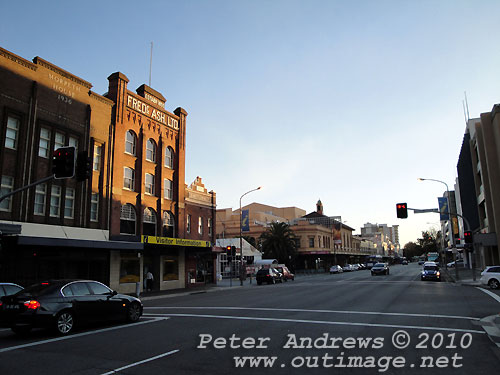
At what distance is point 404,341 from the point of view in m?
8.91

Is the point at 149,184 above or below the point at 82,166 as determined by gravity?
above

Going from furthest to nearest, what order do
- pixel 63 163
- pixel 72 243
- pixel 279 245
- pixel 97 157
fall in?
1. pixel 279 245
2. pixel 97 157
3. pixel 72 243
4. pixel 63 163

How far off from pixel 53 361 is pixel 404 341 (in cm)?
730

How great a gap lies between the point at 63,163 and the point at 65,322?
4918 mm

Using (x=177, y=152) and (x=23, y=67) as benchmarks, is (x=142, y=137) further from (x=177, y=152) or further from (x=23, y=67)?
(x=23, y=67)

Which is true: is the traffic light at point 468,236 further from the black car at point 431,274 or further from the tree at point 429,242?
the tree at point 429,242

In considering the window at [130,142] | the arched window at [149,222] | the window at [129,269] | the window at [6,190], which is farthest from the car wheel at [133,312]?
the window at [130,142]

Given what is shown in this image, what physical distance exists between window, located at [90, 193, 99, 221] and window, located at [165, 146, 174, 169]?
8761mm

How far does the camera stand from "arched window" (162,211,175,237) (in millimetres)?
34219

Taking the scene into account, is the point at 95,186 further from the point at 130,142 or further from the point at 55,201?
the point at 130,142

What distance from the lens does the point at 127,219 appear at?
3058cm

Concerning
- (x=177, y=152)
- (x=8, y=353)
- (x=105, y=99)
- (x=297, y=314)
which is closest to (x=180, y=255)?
(x=177, y=152)

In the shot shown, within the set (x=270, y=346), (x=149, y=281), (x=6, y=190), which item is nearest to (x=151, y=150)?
(x=149, y=281)

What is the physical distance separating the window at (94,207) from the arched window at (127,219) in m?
2.47
